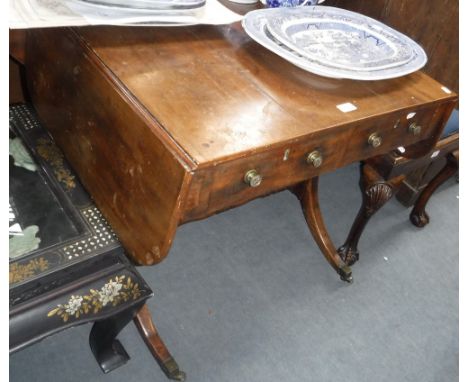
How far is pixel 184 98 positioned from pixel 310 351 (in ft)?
3.12

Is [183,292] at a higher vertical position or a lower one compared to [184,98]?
lower

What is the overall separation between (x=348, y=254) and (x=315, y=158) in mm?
875

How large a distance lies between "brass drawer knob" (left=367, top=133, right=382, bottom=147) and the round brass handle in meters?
0.32

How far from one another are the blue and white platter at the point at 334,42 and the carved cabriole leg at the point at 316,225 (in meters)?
0.62

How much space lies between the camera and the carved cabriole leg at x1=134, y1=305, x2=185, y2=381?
48.8 inches

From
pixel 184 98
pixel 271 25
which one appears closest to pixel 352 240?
pixel 271 25

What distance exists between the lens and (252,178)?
82 centimetres

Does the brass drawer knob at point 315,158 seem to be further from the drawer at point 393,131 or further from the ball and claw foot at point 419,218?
the ball and claw foot at point 419,218

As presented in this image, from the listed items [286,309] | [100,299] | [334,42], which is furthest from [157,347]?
[334,42]

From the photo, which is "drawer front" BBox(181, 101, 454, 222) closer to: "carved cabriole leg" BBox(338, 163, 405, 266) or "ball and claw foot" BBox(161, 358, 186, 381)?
"carved cabriole leg" BBox(338, 163, 405, 266)

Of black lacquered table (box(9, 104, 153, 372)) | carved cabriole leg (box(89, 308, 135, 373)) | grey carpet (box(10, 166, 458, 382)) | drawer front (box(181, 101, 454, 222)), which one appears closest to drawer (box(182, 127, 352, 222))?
drawer front (box(181, 101, 454, 222))

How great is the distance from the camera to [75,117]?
0.98 metres

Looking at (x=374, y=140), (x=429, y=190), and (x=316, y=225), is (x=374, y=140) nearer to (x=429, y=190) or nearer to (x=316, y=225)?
(x=316, y=225)
